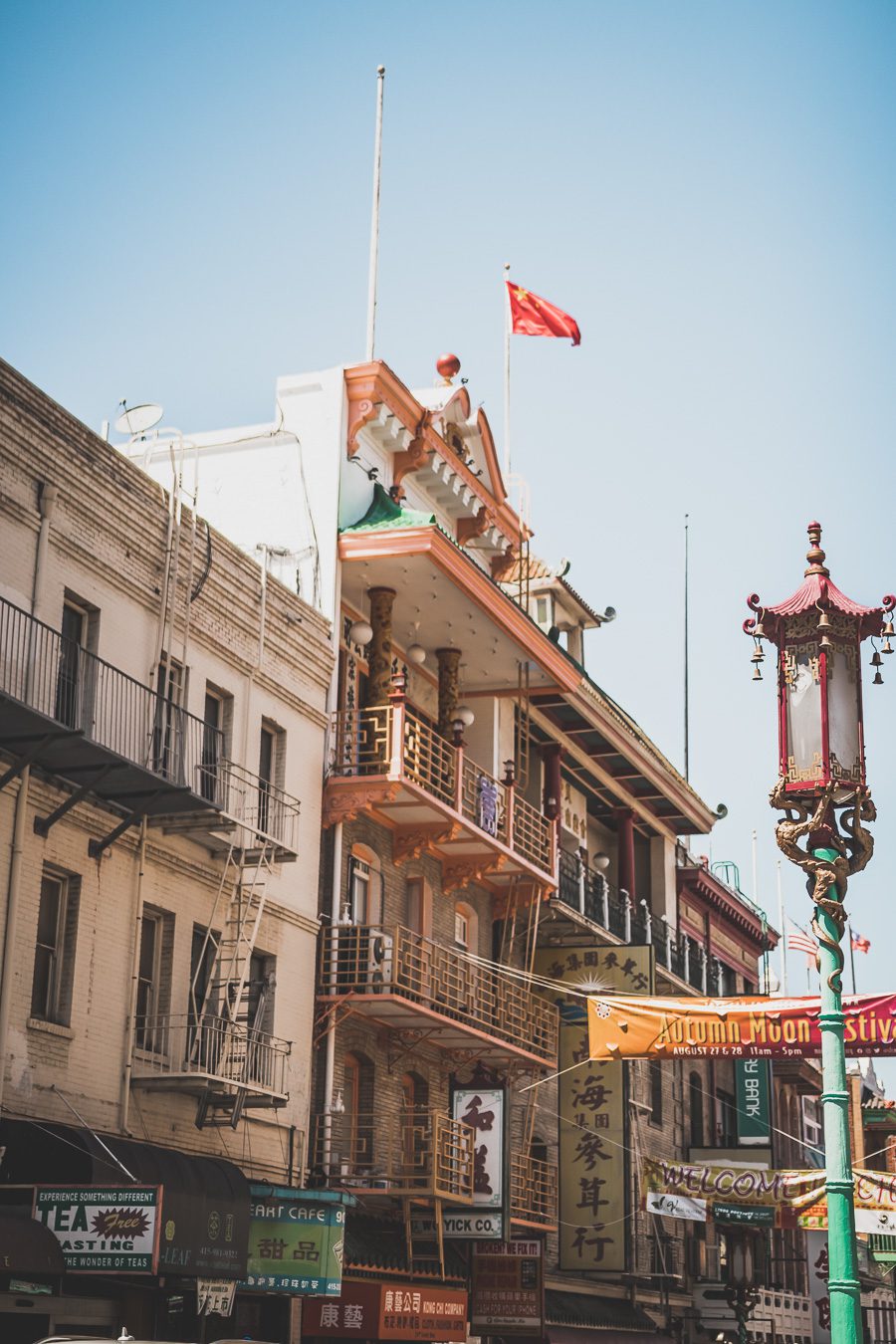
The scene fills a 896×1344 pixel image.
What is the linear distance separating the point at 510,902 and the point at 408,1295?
10.0 metres

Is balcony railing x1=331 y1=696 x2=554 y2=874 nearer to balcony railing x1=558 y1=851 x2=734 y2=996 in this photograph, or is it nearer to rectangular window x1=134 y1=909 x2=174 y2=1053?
balcony railing x1=558 y1=851 x2=734 y2=996

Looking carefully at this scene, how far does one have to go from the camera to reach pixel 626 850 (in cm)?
4591

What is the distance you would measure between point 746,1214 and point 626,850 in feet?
38.8

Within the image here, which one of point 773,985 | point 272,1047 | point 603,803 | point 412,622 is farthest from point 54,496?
point 773,985

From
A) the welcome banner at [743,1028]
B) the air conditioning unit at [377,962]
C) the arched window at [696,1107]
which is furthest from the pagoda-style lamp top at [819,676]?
the arched window at [696,1107]

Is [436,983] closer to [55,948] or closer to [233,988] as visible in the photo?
[233,988]

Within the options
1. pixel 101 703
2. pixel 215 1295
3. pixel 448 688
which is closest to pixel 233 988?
pixel 215 1295

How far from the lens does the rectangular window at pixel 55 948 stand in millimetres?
21984

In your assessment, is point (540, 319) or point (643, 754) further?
point (643, 754)

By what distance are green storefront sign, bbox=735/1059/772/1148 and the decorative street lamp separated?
1469 inches

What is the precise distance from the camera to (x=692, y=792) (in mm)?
48469

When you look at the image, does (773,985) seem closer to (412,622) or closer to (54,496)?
(412,622)

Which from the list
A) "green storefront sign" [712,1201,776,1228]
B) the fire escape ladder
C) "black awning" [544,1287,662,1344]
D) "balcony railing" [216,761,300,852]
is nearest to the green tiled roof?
"balcony railing" [216,761,300,852]

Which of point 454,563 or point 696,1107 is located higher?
point 454,563
